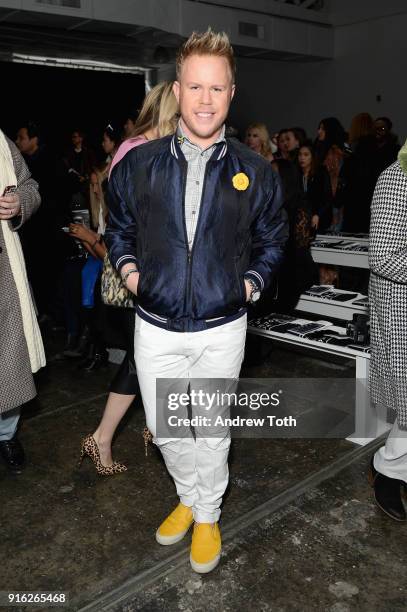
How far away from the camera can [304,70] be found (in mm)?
12305

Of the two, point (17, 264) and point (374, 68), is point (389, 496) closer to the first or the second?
point (17, 264)

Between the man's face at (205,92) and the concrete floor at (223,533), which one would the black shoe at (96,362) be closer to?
the concrete floor at (223,533)

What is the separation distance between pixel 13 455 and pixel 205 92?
6.19 feet

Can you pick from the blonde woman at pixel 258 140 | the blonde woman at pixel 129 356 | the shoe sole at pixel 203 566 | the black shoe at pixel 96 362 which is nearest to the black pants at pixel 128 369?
the blonde woman at pixel 129 356

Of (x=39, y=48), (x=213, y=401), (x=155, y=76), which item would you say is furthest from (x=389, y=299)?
(x=155, y=76)

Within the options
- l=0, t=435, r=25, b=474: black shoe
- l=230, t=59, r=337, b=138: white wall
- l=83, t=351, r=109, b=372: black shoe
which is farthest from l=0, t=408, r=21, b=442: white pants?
l=230, t=59, r=337, b=138: white wall

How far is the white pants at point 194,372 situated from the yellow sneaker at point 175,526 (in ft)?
0.31

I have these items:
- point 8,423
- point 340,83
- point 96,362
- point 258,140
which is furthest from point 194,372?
point 340,83

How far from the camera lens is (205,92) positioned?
1.82 m

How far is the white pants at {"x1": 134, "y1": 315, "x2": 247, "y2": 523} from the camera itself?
1943mm

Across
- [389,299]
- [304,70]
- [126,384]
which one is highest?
[304,70]

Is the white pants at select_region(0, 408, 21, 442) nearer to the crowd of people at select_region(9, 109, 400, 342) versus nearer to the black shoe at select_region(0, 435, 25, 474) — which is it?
the black shoe at select_region(0, 435, 25, 474)

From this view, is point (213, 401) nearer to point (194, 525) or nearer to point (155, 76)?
point (194, 525)

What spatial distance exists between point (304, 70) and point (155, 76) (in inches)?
128
